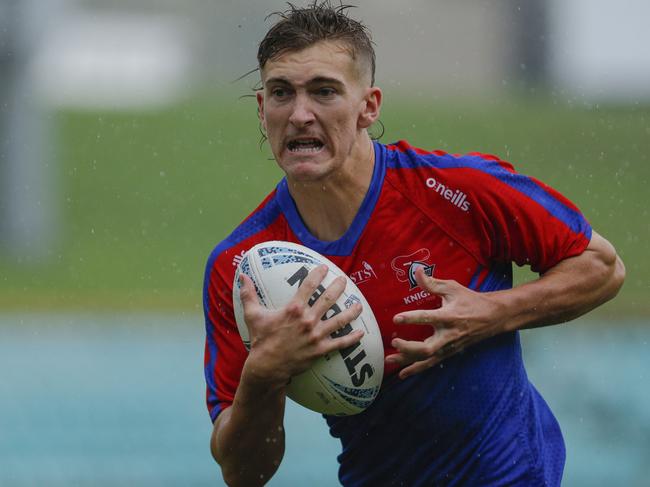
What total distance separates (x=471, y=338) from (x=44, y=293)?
1308cm

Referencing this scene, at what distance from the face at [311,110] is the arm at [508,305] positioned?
561 mm

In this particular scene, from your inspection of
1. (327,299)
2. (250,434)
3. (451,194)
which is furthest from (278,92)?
(250,434)

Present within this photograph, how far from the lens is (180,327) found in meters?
13.9

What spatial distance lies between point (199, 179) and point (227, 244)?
1943 cm

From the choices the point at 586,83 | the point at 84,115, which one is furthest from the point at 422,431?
the point at 586,83

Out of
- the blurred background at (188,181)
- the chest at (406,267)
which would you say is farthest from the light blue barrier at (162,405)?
the chest at (406,267)

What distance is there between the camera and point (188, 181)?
23.8 m

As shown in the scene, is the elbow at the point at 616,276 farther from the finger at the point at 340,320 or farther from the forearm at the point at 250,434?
the forearm at the point at 250,434

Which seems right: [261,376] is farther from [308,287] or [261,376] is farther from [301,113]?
[301,113]

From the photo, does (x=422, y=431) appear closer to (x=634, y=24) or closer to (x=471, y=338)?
(x=471, y=338)

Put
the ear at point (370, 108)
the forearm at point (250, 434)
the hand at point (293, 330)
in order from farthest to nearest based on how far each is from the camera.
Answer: the ear at point (370, 108) → the forearm at point (250, 434) → the hand at point (293, 330)

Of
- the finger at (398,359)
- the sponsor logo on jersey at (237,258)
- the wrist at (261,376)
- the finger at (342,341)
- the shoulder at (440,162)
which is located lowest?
the wrist at (261,376)

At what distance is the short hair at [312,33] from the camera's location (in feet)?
14.1

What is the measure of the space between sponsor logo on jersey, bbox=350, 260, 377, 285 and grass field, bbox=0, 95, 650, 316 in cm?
1040
